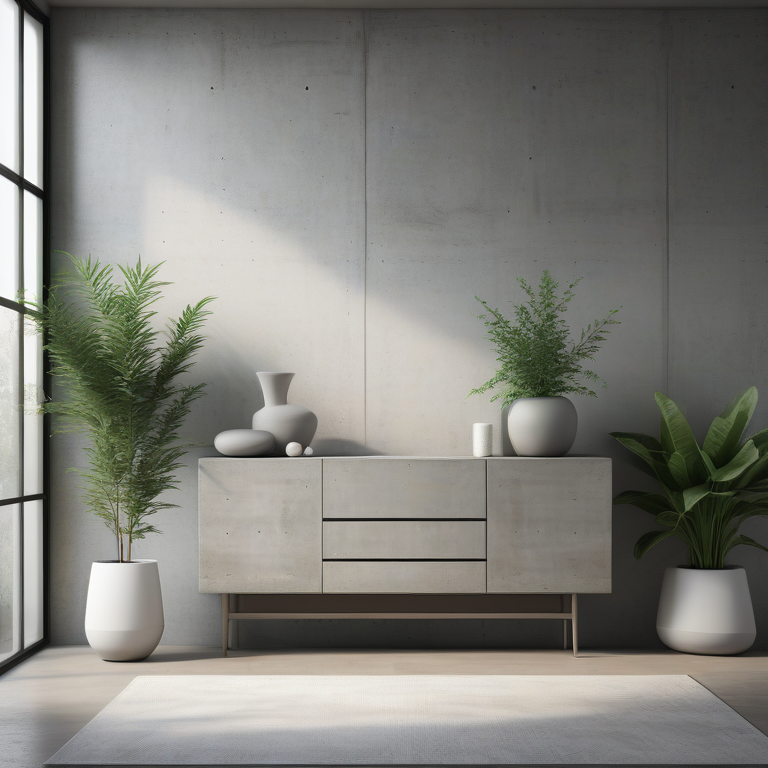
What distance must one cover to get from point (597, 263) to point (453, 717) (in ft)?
7.82

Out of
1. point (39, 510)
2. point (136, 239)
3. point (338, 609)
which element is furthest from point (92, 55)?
point (338, 609)

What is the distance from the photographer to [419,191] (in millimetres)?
4117

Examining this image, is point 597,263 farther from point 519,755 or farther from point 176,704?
point 176,704

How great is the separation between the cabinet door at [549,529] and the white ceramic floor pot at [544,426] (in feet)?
0.40

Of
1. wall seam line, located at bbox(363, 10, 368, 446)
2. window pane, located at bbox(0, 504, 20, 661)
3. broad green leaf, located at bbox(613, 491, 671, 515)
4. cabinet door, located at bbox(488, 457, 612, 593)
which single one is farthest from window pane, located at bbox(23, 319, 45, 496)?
broad green leaf, located at bbox(613, 491, 671, 515)

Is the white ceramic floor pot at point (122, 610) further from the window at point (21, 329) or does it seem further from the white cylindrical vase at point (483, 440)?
the white cylindrical vase at point (483, 440)

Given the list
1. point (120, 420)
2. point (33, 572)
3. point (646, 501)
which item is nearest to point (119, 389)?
point (120, 420)

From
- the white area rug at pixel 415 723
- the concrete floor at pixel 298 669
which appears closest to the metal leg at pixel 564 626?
→ the concrete floor at pixel 298 669

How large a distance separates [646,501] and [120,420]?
2.55m

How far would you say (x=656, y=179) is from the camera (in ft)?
13.5

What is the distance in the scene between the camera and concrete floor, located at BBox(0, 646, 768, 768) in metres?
2.96

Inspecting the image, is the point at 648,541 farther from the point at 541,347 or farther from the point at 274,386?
the point at 274,386

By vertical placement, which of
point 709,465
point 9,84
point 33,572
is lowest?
Answer: point 33,572

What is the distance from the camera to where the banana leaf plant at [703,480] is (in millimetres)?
3682
